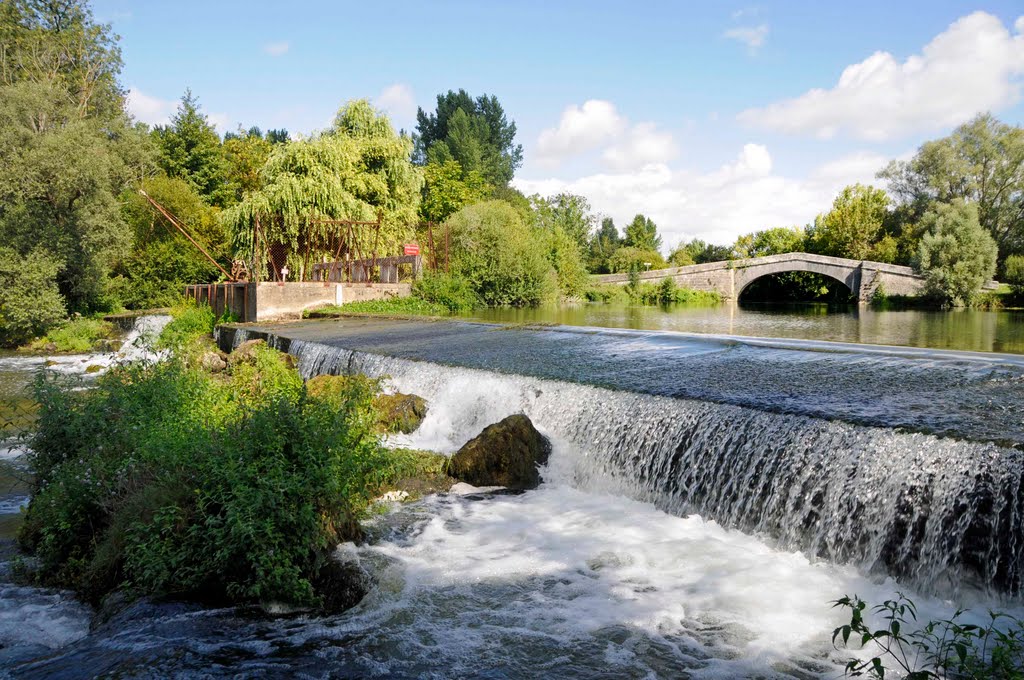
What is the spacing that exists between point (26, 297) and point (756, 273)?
130 feet

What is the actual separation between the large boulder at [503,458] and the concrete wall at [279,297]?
14.9 m

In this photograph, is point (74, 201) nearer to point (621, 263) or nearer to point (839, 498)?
point (839, 498)

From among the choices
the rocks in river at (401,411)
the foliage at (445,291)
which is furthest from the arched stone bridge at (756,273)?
the rocks in river at (401,411)

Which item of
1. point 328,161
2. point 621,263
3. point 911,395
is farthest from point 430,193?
point 911,395

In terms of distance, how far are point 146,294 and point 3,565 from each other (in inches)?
1121

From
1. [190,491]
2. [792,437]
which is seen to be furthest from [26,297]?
[792,437]

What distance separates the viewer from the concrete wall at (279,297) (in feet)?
69.5

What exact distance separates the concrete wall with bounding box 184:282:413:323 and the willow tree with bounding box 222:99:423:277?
5.21 ft

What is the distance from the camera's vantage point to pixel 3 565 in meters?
5.91

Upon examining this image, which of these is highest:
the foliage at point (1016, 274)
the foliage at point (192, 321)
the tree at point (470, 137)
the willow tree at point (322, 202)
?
the tree at point (470, 137)

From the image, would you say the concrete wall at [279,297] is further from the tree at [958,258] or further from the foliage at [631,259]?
the foliage at [631,259]

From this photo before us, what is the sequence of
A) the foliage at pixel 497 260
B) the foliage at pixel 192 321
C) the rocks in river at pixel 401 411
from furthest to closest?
the foliage at pixel 497 260, the foliage at pixel 192 321, the rocks in river at pixel 401 411

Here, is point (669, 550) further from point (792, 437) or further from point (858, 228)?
point (858, 228)

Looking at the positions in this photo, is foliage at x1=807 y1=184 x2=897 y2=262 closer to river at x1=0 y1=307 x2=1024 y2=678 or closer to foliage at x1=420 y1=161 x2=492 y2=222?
foliage at x1=420 y1=161 x2=492 y2=222
